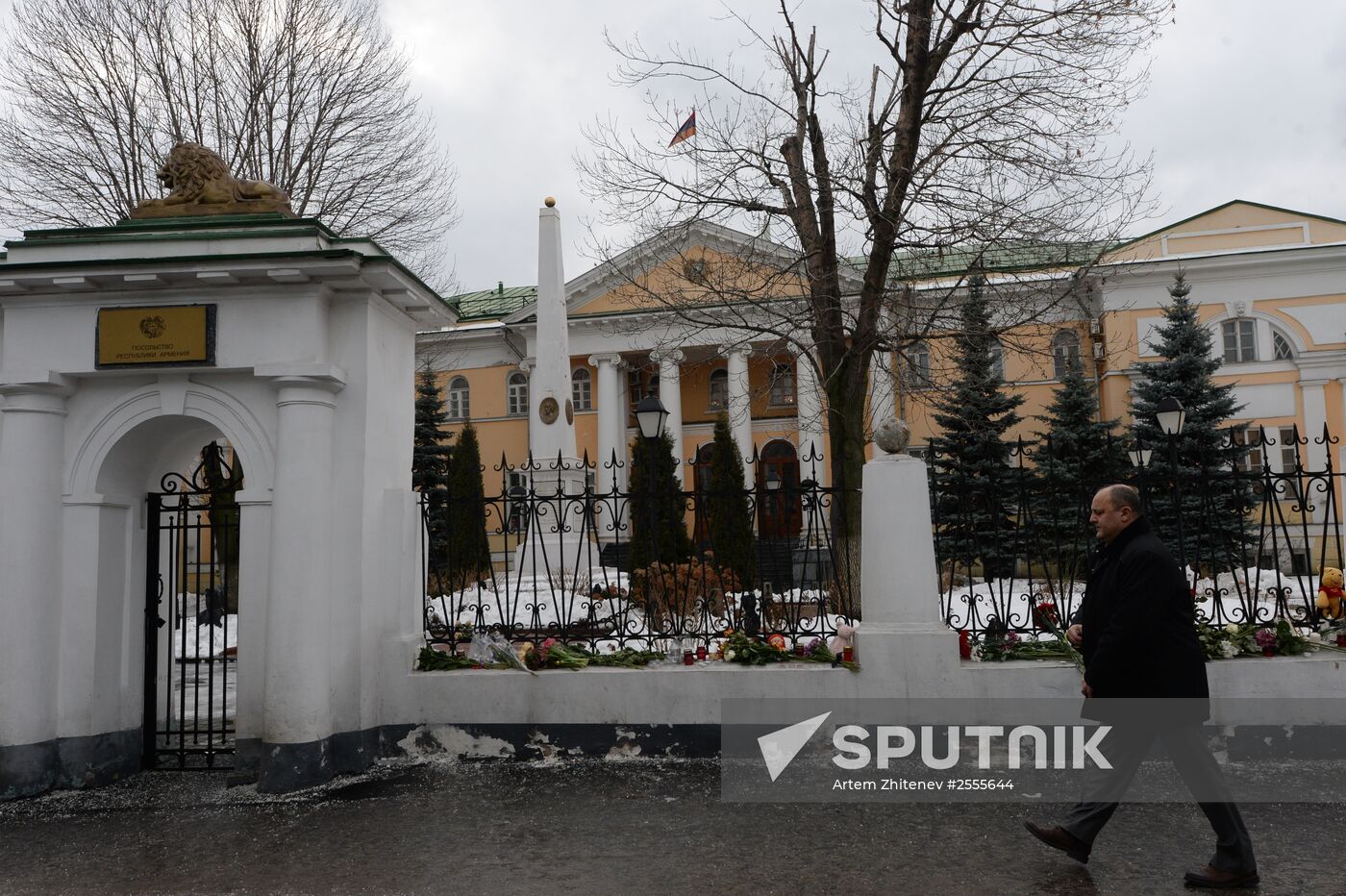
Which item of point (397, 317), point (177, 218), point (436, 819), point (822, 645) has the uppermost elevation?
point (177, 218)

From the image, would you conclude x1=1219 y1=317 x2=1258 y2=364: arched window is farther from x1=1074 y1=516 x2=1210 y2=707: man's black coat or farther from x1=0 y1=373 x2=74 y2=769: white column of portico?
x1=0 y1=373 x2=74 y2=769: white column of portico

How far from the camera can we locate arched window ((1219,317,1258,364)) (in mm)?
32406

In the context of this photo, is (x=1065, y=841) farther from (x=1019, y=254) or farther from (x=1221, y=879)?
(x=1019, y=254)

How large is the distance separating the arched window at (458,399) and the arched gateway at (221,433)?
3252 centimetres

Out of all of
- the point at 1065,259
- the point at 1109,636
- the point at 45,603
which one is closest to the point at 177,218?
the point at 45,603

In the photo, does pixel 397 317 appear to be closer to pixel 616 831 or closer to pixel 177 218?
pixel 177 218

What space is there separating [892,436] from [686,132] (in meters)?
8.22

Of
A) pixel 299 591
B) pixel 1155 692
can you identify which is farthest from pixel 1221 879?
pixel 299 591

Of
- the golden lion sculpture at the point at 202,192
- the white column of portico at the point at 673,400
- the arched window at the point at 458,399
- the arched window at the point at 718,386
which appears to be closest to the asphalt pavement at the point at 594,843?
the golden lion sculpture at the point at 202,192

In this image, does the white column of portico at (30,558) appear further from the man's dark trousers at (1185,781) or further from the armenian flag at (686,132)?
the armenian flag at (686,132)

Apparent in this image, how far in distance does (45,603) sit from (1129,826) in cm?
710

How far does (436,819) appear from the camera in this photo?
5.91 metres

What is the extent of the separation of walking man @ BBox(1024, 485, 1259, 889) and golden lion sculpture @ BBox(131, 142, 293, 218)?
644cm

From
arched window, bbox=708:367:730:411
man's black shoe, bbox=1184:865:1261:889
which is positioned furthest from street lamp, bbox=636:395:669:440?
arched window, bbox=708:367:730:411
